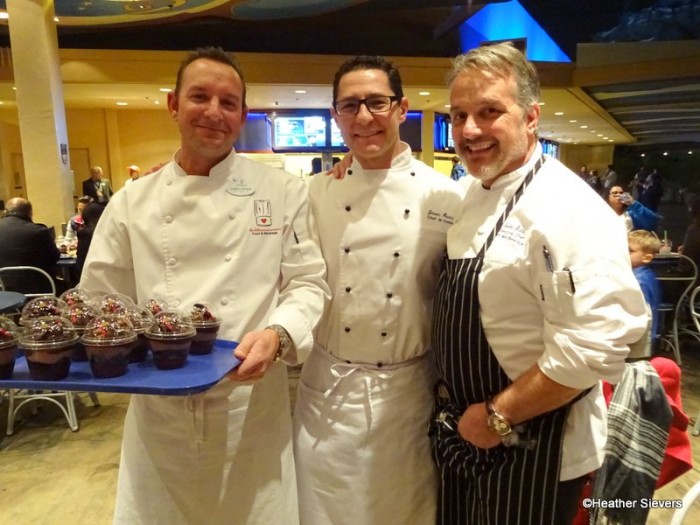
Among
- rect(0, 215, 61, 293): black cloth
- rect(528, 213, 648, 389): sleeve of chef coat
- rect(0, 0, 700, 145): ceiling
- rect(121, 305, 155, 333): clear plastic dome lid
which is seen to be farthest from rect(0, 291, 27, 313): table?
rect(0, 0, 700, 145): ceiling

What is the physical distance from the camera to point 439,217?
63.4 inches

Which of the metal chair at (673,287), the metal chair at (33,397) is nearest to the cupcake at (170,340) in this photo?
the metal chair at (33,397)

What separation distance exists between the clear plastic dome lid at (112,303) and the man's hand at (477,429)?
2.91ft

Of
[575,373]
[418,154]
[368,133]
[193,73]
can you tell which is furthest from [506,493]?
[418,154]

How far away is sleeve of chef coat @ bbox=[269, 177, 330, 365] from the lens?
1.32 m

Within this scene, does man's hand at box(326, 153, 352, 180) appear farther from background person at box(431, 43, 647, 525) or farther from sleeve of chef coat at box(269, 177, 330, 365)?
background person at box(431, 43, 647, 525)

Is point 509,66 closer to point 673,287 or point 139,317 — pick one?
point 139,317

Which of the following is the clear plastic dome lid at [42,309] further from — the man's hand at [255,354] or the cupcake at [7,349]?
the man's hand at [255,354]

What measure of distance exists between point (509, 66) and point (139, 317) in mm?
1071

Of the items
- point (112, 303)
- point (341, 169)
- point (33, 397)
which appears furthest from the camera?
point (33, 397)

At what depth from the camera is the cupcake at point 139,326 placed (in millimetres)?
1238

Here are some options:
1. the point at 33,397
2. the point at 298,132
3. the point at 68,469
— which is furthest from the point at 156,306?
the point at 298,132

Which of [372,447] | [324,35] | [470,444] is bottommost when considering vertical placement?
[372,447]

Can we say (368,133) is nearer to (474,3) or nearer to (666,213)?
(474,3)
